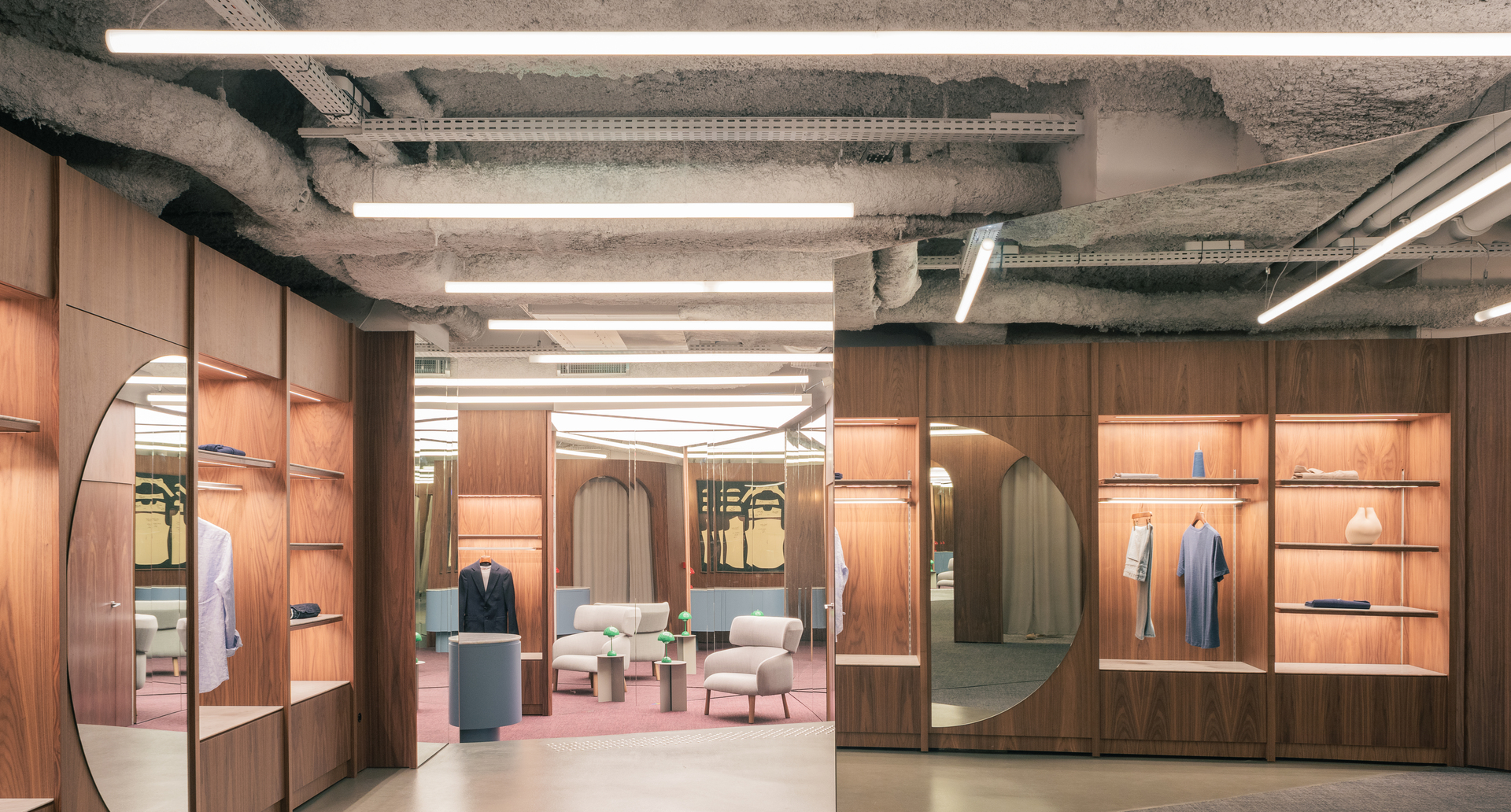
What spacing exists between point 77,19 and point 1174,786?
503 cm

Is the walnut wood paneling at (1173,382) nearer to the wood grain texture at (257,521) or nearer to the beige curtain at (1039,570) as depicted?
the beige curtain at (1039,570)

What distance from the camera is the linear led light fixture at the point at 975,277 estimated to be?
464 cm

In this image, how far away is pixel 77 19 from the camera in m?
3.34

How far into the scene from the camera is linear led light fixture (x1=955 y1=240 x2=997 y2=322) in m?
4.64

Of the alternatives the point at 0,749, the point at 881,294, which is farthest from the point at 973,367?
the point at 0,749

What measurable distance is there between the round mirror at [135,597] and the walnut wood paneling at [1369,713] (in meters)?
4.30

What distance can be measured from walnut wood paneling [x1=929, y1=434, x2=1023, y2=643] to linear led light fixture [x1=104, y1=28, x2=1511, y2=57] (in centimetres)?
301

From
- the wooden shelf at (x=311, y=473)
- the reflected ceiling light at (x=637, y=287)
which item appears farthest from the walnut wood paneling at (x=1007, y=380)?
the wooden shelf at (x=311, y=473)

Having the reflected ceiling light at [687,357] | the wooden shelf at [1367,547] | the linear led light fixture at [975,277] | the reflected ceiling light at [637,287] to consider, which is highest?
the reflected ceiling light at [637,287]

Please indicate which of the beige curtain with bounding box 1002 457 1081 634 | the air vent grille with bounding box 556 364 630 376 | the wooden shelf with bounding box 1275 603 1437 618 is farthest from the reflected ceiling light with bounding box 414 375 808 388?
the wooden shelf with bounding box 1275 603 1437 618

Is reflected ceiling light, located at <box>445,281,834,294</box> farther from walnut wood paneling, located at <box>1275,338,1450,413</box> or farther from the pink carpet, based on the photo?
the pink carpet

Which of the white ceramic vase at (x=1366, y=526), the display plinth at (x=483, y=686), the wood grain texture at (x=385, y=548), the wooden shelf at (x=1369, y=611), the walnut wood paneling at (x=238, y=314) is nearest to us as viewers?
the wooden shelf at (x=1369, y=611)

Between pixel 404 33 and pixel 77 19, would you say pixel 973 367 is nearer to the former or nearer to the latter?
pixel 404 33

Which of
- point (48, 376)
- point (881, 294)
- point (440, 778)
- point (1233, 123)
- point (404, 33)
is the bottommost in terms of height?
point (440, 778)
